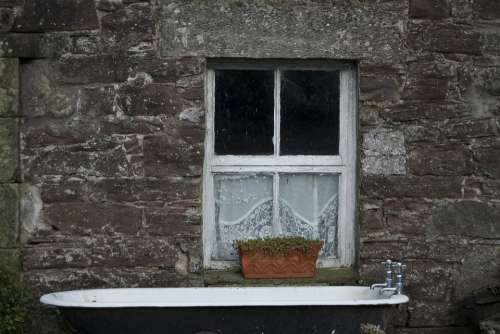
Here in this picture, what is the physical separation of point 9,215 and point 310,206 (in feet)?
5.34

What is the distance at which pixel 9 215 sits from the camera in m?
A: 4.47

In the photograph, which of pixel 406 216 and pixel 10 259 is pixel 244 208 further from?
pixel 10 259

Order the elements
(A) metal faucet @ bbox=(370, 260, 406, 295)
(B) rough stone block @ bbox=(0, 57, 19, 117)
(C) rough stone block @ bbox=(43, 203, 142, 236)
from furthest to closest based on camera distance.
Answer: (C) rough stone block @ bbox=(43, 203, 142, 236), (B) rough stone block @ bbox=(0, 57, 19, 117), (A) metal faucet @ bbox=(370, 260, 406, 295)

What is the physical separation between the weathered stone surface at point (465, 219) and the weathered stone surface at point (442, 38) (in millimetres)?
844

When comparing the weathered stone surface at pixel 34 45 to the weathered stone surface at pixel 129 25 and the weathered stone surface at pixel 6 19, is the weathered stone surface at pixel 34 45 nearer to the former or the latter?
the weathered stone surface at pixel 6 19

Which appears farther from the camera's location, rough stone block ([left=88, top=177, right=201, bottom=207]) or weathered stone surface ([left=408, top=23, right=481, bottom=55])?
weathered stone surface ([left=408, top=23, right=481, bottom=55])

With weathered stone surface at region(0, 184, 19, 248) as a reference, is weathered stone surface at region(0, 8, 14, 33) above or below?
above

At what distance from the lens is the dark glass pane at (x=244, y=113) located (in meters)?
4.77

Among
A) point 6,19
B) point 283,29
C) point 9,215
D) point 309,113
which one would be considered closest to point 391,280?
point 309,113

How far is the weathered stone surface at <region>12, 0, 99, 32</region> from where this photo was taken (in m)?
4.46

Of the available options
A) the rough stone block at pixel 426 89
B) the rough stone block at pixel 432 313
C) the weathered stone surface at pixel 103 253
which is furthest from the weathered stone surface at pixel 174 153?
the rough stone block at pixel 432 313

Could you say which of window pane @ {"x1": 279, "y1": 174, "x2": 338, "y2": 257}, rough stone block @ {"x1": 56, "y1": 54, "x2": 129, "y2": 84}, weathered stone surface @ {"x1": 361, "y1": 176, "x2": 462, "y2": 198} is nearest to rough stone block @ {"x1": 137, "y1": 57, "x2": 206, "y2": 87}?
rough stone block @ {"x1": 56, "y1": 54, "x2": 129, "y2": 84}

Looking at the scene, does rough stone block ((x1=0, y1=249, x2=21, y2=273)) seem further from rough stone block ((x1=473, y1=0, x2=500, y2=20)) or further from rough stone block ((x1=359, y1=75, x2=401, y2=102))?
rough stone block ((x1=473, y1=0, x2=500, y2=20))

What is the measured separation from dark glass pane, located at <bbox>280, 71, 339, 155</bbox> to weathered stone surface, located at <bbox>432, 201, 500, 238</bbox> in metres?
0.68
